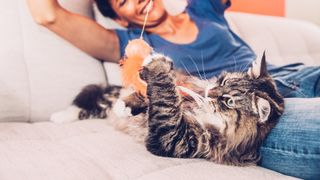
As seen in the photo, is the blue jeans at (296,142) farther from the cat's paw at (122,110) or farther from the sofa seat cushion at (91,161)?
the cat's paw at (122,110)

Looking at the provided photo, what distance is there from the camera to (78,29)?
1.22 m

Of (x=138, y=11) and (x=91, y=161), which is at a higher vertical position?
(x=138, y=11)

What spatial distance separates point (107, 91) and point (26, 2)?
0.39 meters

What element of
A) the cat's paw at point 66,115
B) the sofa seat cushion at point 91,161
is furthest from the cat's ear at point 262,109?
A: the cat's paw at point 66,115

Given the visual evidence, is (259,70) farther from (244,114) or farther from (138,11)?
(138,11)

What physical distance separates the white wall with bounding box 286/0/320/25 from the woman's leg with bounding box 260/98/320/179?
1.56 meters

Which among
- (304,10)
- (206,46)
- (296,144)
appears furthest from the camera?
(304,10)

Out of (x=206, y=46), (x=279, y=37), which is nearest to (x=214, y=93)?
(x=206, y=46)

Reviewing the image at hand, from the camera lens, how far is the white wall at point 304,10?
2291mm

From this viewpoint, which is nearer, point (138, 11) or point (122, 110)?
point (122, 110)

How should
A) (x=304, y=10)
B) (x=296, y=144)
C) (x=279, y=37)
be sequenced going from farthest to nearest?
(x=304, y=10), (x=279, y=37), (x=296, y=144)

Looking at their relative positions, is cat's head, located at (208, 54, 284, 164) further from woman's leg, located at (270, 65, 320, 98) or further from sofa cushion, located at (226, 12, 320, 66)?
sofa cushion, located at (226, 12, 320, 66)

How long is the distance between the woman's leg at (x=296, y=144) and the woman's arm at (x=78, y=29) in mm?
649

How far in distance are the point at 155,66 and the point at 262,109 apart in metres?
0.26
